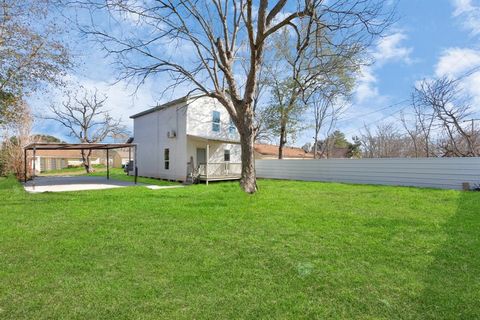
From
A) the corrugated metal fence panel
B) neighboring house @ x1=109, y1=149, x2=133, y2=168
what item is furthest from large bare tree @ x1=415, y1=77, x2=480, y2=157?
neighboring house @ x1=109, y1=149, x2=133, y2=168

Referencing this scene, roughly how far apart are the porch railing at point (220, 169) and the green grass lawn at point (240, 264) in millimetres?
8296

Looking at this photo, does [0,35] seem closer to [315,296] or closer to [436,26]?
[315,296]

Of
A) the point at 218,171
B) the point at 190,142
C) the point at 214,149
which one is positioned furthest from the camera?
the point at 214,149

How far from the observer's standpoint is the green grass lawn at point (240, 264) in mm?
2367

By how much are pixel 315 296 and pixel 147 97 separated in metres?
10.6

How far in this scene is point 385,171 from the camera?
12.9m

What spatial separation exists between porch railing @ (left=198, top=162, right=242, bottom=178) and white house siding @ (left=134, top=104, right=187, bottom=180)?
1.05 m

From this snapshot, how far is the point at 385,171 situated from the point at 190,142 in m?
10.2

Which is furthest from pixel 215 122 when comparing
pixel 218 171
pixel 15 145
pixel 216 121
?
pixel 15 145

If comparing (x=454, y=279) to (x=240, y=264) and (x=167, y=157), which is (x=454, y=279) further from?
(x=167, y=157)

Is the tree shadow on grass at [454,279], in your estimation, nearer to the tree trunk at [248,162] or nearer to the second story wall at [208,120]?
the tree trunk at [248,162]

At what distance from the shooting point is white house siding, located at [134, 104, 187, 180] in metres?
15.2

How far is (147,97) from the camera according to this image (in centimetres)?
1130

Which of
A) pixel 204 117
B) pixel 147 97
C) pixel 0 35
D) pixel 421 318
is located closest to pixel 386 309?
pixel 421 318
